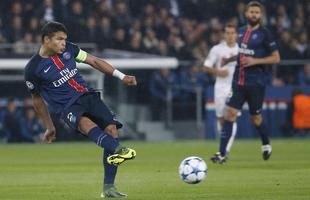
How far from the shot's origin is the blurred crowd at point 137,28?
27.6 metres

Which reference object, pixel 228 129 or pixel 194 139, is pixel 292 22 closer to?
pixel 194 139

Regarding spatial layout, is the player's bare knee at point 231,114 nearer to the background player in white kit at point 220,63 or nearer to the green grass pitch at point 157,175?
the green grass pitch at point 157,175

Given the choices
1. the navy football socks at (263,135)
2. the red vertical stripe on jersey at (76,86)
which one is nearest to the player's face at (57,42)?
the red vertical stripe on jersey at (76,86)

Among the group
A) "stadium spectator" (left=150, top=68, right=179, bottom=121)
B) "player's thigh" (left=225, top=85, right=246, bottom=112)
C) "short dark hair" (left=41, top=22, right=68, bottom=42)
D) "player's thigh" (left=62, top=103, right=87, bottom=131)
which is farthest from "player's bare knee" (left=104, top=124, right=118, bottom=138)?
"stadium spectator" (left=150, top=68, right=179, bottom=121)

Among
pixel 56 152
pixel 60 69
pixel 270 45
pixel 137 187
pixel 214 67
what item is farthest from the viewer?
pixel 56 152

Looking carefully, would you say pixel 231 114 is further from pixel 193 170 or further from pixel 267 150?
pixel 193 170

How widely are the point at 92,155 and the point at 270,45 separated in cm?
524

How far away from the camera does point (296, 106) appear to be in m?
26.4

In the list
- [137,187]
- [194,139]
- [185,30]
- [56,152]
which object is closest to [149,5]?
[185,30]

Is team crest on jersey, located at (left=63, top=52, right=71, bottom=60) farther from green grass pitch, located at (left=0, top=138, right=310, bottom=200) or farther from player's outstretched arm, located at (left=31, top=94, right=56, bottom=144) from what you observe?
green grass pitch, located at (left=0, top=138, right=310, bottom=200)

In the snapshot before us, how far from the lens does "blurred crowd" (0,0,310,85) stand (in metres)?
27.6

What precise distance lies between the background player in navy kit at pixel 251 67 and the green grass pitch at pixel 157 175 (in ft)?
2.77

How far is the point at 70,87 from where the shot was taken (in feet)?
34.5

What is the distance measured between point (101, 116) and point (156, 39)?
18.4 meters
